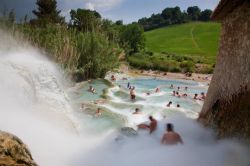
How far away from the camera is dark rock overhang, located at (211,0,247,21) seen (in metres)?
11.4

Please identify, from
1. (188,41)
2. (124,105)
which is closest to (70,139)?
(124,105)

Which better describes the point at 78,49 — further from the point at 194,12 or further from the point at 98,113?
the point at 194,12

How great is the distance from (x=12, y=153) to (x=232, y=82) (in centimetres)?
826

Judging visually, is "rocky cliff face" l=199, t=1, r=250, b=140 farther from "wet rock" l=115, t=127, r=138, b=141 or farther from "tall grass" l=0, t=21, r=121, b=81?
"tall grass" l=0, t=21, r=121, b=81

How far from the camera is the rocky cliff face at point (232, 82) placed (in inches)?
429

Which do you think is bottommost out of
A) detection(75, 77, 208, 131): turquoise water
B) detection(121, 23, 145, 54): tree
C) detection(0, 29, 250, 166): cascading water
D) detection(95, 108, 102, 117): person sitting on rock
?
detection(75, 77, 208, 131): turquoise water

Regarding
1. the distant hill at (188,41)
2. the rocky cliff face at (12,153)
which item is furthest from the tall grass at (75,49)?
the distant hill at (188,41)

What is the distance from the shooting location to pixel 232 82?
12.2 metres

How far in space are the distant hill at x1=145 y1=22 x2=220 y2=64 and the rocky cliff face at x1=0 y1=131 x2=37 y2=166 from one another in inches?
2332

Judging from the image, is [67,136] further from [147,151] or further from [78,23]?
[78,23]

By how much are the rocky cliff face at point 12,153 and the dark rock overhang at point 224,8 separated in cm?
784

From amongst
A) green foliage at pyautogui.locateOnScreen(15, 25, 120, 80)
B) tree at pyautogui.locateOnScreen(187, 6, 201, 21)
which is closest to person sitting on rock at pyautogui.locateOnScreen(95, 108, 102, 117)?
green foliage at pyautogui.locateOnScreen(15, 25, 120, 80)

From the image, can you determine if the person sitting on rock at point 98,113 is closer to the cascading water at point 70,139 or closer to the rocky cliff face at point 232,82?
the cascading water at point 70,139

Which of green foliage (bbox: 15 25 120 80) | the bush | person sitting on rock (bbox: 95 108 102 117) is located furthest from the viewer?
the bush
